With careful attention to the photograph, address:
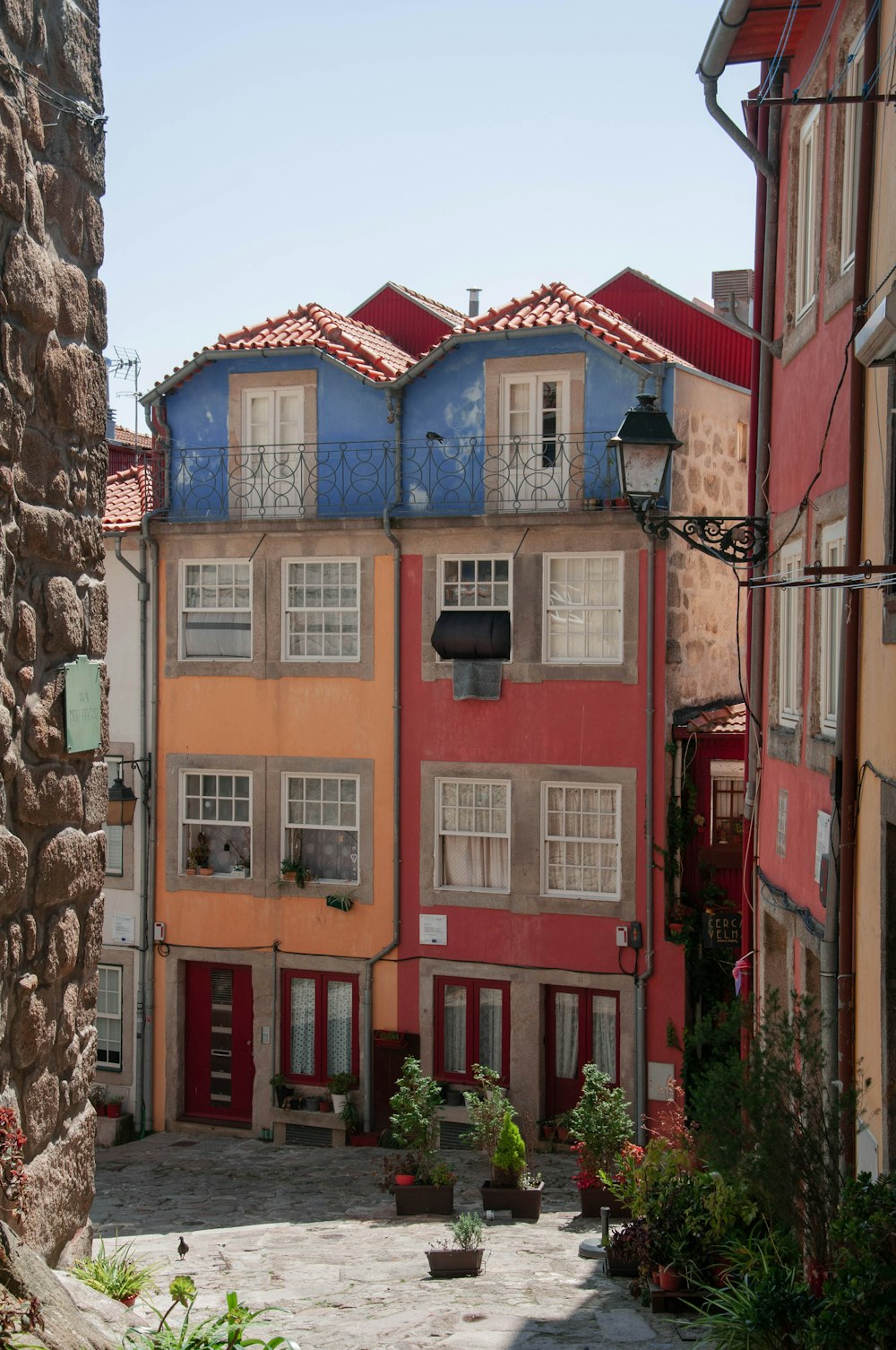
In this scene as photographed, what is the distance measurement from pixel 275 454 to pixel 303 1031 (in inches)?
276

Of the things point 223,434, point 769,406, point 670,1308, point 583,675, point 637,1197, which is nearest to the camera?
point 670,1308

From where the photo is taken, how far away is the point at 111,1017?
18.8 m

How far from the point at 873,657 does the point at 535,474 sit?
10.3 meters

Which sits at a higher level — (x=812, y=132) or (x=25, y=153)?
(x=812, y=132)

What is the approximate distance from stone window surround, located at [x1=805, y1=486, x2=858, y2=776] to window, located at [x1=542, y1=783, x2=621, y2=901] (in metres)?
7.65

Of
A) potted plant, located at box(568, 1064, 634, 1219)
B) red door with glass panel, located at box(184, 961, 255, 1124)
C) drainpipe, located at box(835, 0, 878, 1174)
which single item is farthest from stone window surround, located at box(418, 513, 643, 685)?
drainpipe, located at box(835, 0, 878, 1174)

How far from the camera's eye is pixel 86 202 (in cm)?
470

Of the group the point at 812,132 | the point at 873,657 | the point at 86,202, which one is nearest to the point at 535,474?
the point at 812,132

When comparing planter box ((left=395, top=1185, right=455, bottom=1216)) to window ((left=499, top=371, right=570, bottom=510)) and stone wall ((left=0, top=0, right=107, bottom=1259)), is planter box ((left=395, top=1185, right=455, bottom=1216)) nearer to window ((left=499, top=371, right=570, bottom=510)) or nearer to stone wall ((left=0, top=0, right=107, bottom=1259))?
window ((left=499, top=371, right=570, bottom=510))

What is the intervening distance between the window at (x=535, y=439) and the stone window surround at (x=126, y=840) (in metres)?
5.80

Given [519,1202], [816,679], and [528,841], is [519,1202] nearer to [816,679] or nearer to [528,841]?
[528,841]

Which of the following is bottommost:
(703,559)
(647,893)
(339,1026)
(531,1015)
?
(339,1026)

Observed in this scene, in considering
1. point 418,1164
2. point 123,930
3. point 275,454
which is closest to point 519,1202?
point 418,1164

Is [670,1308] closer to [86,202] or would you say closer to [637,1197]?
[637,1197]
